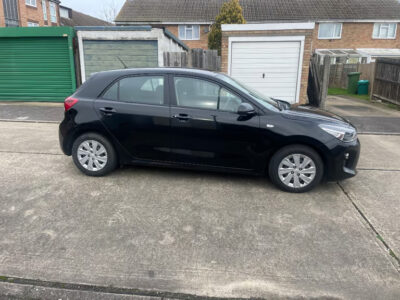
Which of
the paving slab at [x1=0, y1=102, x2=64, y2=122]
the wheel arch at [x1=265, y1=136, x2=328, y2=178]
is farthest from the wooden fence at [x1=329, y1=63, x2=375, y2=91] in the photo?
the wheel arch at [x1=265, y1=136, x2=328, y2=178]

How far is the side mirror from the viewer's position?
4.31 metres

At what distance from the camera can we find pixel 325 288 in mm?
2697

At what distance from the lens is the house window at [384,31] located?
27.3 meters

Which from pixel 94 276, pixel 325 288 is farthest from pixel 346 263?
pixel 94 276

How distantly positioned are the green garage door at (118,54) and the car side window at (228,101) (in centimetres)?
673

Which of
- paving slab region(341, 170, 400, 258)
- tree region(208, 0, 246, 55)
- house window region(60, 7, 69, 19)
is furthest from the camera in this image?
house window region(60, 7, 69, 19)

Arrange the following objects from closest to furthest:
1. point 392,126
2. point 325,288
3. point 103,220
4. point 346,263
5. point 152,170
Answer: point 325,288 → point 346,263 → point 103,220 → point 152,170 → point 392,126

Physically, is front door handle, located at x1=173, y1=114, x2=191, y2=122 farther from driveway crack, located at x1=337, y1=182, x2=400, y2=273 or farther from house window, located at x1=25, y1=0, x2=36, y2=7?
house window, located at x1=25, y1=0, x2=36, y2=7

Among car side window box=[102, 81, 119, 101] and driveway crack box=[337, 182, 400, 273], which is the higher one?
car side window box=[102, 81, 119, 101]

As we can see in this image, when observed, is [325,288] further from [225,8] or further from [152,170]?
[225,8]

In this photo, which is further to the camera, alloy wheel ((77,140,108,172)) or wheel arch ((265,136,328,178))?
alloy wheel ((77,140,108,172))

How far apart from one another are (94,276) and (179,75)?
113 inches

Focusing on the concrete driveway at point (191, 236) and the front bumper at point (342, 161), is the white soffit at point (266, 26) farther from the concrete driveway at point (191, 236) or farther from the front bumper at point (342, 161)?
the front bumper at point (342, 161)

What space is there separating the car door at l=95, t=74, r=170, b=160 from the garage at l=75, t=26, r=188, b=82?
6.09 meters
